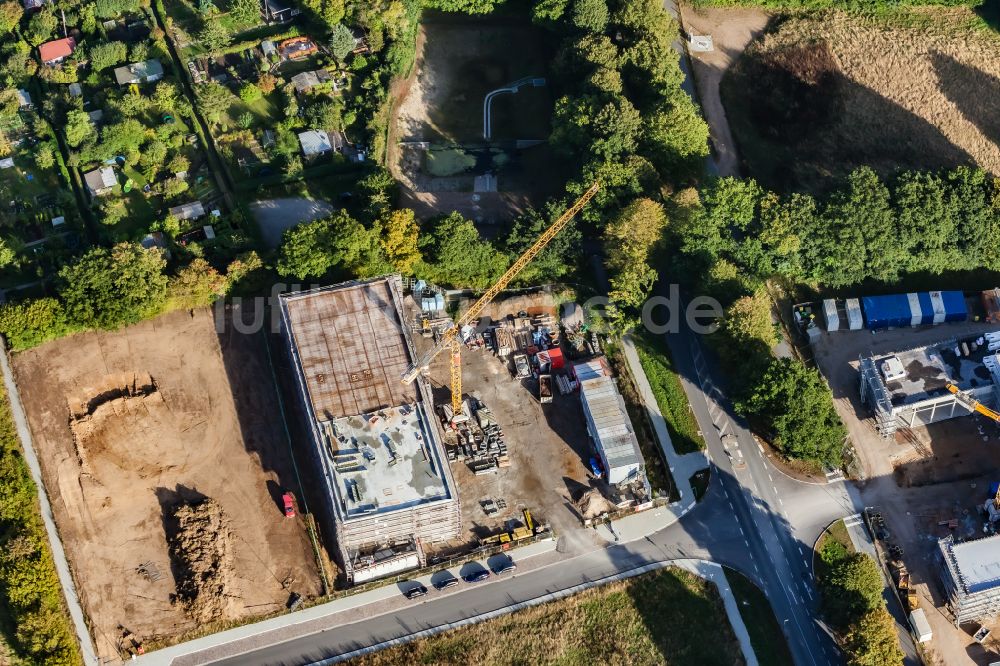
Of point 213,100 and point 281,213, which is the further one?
point 213,100

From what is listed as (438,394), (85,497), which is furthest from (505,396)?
(85,497)

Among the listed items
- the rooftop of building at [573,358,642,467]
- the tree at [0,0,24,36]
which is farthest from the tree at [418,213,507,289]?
the tree at [0,0,24,36]

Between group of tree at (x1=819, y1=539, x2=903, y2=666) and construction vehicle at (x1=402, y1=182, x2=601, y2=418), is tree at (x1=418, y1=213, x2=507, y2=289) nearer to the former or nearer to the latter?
construction vehicle at (x1=402, y1=182, x2=601, y2=418)

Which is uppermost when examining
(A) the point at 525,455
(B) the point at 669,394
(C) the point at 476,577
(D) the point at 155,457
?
(D) the point at 155,457

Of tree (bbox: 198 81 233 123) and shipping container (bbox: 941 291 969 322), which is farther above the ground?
tree (bbox: 198 81 233 123)

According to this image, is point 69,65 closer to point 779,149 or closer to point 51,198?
point 51,198

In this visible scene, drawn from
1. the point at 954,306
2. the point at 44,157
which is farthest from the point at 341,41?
the point at 954,306

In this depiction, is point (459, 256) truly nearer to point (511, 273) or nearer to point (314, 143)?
point (511, 273)
